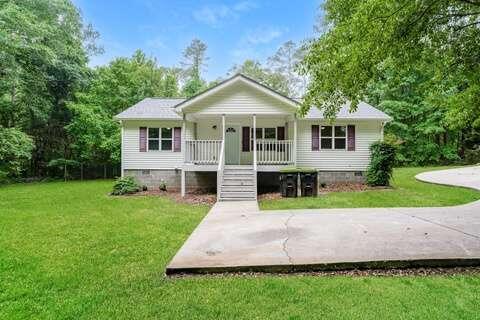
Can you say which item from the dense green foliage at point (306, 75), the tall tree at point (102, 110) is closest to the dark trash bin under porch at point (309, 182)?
the dense green foliage at point (306, 75)

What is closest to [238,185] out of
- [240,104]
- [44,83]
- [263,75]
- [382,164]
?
[240,104]

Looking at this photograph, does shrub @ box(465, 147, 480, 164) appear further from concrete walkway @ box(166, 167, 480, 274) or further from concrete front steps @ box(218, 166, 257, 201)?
concrete front steps @ box(218, 166, 257, 201)

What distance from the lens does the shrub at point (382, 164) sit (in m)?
13.6

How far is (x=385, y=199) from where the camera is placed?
10781 mm

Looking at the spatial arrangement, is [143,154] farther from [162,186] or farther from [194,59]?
[194,59]

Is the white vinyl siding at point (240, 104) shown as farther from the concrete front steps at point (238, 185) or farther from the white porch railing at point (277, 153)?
the concrete front steps at point (238, 185)

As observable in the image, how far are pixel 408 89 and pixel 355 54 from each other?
26.9 metres

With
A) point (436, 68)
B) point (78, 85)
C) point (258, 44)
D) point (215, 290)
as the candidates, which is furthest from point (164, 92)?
point (215, 290)

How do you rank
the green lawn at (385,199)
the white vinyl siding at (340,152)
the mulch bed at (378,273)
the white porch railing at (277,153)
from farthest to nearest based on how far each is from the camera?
1. the white vinyl siding at (340,152)
2. the white porch railing at (277,153)
3. the green lawn at (385,199)
4. the mulch bed at (378,273)

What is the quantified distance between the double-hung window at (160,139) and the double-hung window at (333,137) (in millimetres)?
7171

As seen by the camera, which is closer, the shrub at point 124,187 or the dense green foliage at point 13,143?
the shrub at point 124,187

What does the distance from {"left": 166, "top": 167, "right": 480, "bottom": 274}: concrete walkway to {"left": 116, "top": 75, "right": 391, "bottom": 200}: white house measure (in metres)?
5.91

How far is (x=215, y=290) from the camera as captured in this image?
12.4 feet

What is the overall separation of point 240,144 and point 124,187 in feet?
18.6
